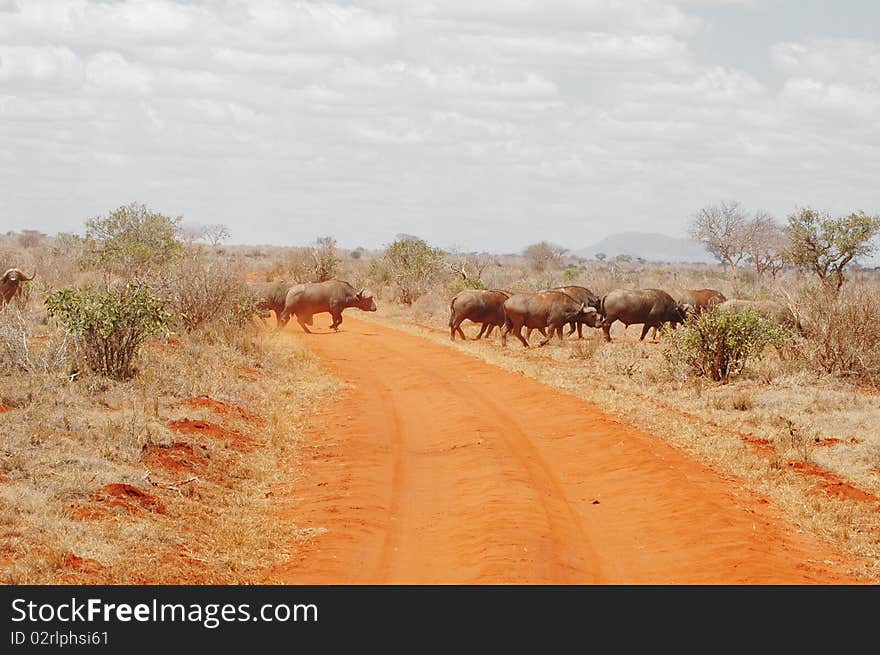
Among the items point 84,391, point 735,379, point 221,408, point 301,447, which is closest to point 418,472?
point 301,447

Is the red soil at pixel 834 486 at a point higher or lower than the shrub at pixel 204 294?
lower

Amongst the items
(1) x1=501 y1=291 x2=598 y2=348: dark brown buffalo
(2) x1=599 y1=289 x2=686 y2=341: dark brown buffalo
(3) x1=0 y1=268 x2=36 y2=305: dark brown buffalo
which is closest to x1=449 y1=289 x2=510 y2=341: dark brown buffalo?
(1) x1=501 y1=291 x2=598 y2=348: dark brown buffalo

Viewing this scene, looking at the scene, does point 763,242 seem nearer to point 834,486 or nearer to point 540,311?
point 540,311

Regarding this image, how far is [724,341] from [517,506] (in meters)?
9.74

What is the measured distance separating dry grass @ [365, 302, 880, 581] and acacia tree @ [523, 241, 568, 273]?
159 ft

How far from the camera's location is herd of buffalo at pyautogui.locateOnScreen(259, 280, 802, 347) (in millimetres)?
25109

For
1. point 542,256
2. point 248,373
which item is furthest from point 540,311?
point 542,256

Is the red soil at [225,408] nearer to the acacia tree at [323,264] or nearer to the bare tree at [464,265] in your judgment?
the bare tree at [464,265]

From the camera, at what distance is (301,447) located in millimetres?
13039

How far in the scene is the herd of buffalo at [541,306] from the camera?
25.1 m

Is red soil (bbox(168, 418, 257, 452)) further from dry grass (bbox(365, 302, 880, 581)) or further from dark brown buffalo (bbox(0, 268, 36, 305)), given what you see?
dark brown buffalo (bbox(0, 268, 36, 305))

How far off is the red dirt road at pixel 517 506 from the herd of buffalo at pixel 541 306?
29.0 feet

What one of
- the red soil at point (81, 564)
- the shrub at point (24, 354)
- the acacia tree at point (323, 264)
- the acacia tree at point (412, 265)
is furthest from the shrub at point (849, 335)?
the acacia tree at point (323, 264)
